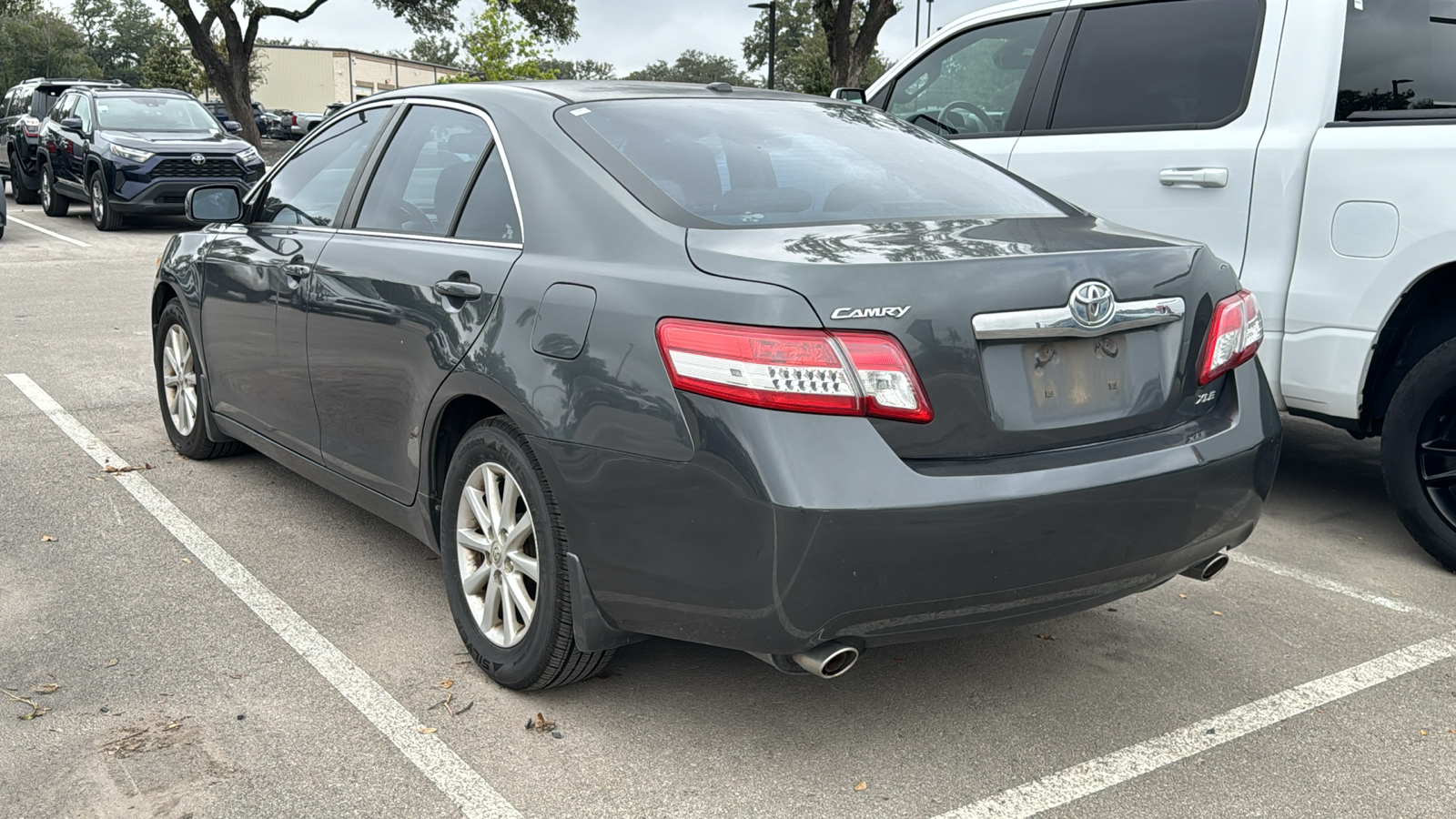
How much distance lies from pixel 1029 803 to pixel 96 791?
2.04 meters

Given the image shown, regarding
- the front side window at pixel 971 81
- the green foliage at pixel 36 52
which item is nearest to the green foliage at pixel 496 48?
the front side window at pixel 971 81

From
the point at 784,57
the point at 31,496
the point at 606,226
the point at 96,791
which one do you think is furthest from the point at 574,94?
the point at 784,57

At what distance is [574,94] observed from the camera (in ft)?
12.2

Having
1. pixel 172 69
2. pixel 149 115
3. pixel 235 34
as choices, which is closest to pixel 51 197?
pixel 149 115

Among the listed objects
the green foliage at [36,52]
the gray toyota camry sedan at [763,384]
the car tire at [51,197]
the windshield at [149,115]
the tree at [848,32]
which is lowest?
the car tire at [51,197]

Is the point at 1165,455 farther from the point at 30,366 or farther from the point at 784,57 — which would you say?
the point at 784,57

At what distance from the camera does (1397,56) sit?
462 centimetres

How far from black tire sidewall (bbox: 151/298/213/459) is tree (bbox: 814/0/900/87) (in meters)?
22.9

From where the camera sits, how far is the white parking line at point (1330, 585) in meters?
4.04

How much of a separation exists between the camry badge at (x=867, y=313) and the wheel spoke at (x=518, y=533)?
98 centimetres

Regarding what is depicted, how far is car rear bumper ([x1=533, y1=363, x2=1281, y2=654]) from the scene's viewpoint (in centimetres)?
260

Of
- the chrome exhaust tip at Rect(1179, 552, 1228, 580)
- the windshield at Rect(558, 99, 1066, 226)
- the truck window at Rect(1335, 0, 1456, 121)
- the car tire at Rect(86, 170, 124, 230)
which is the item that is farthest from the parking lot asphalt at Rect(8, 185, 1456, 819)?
the car tire at Rect(86, 170, 124, 230)

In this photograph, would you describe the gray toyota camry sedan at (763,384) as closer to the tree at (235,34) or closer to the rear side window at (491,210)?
the rear side window at (491,210)

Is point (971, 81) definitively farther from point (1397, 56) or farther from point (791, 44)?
point (791, 44)
